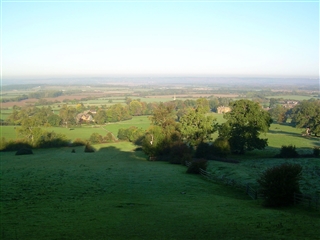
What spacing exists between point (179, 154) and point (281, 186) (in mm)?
26678

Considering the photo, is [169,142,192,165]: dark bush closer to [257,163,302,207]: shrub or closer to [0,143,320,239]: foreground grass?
[0,143,320,239]: foreground grass

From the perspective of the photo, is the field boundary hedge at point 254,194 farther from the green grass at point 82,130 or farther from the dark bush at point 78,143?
the green grass at point 82,130

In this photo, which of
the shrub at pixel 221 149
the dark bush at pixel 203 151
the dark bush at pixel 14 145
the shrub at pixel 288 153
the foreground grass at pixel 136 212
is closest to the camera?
the foreground grass at pixel 136 212

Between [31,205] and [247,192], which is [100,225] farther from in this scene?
[247,192]

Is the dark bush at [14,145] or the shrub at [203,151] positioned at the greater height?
the shrub at [203,151]

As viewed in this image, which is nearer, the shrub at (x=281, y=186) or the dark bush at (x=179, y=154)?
the shrub at (x=281, y=186)

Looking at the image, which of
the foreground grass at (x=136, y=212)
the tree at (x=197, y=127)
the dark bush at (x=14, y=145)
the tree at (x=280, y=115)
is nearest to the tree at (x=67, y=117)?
the dark bush at (x=14, y=145)

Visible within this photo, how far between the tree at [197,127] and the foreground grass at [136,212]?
22066mm

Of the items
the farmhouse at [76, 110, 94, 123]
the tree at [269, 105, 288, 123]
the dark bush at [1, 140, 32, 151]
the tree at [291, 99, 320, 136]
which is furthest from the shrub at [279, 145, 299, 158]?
the farmhouse at [76, 110, 94, 123]

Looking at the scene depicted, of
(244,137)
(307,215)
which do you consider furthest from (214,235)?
(244,137)

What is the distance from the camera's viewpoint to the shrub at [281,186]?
18.9 metres

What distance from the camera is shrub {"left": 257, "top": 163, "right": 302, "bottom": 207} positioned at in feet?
62.0

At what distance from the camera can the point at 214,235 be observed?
13688 mm

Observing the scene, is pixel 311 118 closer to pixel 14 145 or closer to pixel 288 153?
pixel 288 153
